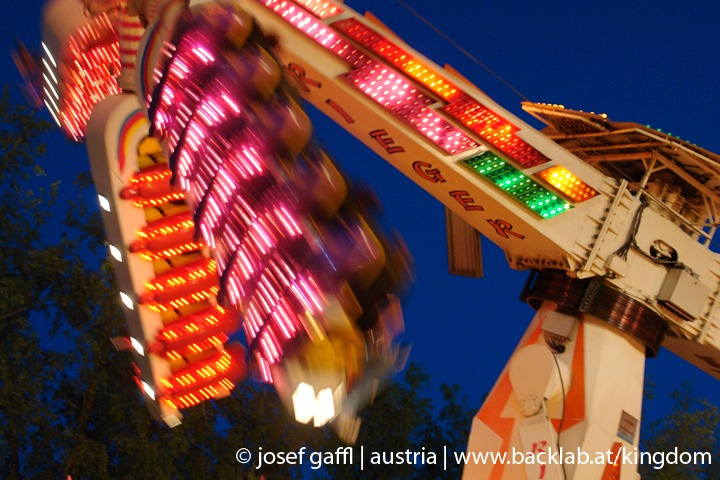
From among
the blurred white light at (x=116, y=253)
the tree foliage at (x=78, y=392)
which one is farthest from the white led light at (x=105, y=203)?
the tree foliage at (x=78, y=392)

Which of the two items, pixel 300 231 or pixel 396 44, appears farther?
pixel 396 44

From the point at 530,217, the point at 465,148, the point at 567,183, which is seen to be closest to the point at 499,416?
the point at 530,217

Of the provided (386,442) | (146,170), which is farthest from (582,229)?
(386,442)

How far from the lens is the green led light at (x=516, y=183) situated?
10656 mm

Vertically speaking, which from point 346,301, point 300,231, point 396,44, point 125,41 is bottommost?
point 346,301

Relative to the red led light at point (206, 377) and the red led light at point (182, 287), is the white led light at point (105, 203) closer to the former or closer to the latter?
the red led light at point (182, 287)

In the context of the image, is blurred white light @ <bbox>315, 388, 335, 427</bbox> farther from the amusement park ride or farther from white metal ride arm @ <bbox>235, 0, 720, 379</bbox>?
white metal ride arm @ <bbox>235, 0, 720, 379</bbox>

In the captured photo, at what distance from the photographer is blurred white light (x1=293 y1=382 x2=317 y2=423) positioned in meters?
5.02

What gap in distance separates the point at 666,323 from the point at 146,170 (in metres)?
8.72

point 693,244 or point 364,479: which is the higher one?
point 693,244

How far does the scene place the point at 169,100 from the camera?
612cm

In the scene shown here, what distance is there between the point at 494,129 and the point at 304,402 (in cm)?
688

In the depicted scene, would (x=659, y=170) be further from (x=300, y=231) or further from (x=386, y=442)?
(x=386, y=442)

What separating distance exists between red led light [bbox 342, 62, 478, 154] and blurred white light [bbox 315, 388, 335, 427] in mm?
6252
